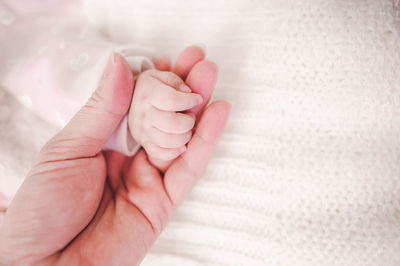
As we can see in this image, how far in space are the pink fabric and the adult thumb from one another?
Result: 0.22 feet

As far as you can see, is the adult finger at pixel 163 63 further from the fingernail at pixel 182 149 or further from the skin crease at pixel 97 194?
the fingernail at pixel 182 149

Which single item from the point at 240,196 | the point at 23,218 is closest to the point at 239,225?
the point at 240,196

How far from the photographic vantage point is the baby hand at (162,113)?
0.51 metres

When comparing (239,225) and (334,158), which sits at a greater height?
(334,158)

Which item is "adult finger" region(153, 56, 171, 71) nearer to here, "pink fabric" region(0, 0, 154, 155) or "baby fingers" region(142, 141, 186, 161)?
"pink fabric" region(0, 0, 154, 155)

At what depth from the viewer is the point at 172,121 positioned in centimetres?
51

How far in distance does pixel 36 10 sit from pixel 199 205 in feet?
2.21

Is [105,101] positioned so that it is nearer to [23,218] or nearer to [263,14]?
[23,218]

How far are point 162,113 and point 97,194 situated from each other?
205 millimetres

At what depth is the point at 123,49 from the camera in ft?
2.10

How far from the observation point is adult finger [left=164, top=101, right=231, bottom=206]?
1.83 feet

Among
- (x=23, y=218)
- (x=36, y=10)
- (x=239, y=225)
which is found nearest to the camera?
(x=23, y=218)

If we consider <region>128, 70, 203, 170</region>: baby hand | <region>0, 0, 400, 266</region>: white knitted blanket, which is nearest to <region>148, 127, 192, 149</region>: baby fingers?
<region>128, 70, 203, 170</region>: baby hand

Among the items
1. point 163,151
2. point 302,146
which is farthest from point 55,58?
point 302,146
